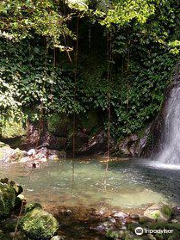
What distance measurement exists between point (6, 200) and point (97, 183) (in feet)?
7.95

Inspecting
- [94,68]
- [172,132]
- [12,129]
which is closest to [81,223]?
[12,129]

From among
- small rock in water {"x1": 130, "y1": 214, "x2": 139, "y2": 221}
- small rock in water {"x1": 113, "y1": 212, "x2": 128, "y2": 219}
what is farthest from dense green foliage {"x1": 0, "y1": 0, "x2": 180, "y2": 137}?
small rock in water {"x1": 130, "y1": 214, "x2": 139, "y2": 221}

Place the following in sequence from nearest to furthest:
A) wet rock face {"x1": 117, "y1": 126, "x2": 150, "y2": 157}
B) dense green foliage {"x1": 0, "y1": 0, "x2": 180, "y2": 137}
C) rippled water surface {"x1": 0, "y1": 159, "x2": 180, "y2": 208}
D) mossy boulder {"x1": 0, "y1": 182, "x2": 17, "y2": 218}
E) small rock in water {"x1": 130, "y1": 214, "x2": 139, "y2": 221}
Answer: mossy boulder {"x1": 0, "y1": 182, "x2": 17, "y2": 218} → small rock in water {"x1": 130, "y1": 214, "x2": 139, "y2": 221} → rippled water surface {"x1": 0, "y1": 159, "x2": 180, "y2": 208} → dense green foliage {"x1": 0, "y1": 0, "x2": 180, "y2": 137} → wet rock face {"x1": 117, "y1": 126, "x2": 150, "y2": 157}

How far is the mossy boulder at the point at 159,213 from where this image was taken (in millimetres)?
4382

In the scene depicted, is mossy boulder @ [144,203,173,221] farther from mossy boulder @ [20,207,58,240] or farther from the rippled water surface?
mossy boulder @ [20,207,58,240]

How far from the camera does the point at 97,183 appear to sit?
6418 millimetres

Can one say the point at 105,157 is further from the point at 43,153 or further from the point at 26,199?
the point at 26,199

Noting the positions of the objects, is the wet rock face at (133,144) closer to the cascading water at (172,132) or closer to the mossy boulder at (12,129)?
the cascading water at (172,132)

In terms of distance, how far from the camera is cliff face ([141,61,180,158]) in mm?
9898

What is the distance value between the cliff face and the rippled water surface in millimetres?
1312

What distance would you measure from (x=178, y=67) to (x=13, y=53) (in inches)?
234

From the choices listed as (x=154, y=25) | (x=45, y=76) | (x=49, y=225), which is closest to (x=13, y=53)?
(x=45, y=76)

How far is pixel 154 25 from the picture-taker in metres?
11.4

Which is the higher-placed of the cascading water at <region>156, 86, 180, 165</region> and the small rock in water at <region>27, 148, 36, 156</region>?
the cascading water at <region>156, 86, 180, 165</region>
